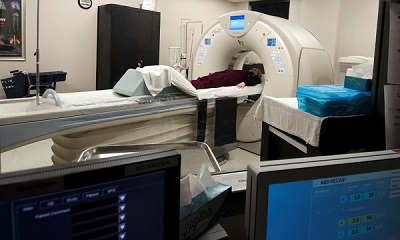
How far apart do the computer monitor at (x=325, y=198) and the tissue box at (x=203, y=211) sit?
0.11m

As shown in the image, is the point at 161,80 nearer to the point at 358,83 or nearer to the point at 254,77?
the point at 254,77

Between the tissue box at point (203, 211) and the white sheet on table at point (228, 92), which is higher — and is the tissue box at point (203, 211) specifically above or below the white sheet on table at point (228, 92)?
below

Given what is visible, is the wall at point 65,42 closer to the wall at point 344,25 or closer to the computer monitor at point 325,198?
the wall at point 344,25

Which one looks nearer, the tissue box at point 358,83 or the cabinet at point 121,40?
the tissue box at point 358,83

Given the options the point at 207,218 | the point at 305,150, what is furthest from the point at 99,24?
the point at 207,218

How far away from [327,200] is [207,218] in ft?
0.83

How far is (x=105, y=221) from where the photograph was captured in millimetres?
551

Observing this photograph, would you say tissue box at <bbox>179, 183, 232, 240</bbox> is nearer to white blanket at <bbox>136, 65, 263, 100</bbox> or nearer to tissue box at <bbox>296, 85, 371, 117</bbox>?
tissue box at <bbox>296, 85, 371, 117</bbox>

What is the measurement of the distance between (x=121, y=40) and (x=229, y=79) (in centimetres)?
194

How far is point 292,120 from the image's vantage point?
1.72m

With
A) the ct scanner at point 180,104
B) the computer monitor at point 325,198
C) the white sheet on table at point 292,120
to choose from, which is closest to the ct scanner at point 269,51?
the ct scanner at point 180,104

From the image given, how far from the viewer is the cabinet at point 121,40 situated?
513cm

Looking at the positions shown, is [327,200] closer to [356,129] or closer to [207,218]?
[207,218]

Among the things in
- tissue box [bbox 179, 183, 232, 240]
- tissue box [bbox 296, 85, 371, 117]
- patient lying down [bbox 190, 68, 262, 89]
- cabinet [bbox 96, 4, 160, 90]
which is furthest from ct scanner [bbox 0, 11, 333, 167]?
tissue box [bbox 179, 183, 232, 240]
